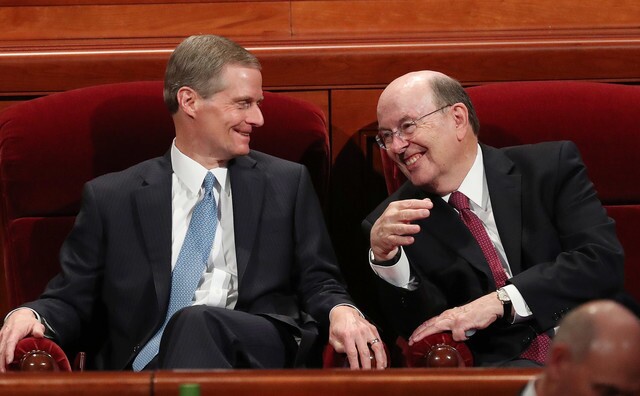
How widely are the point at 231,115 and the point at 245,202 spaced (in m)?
0.16

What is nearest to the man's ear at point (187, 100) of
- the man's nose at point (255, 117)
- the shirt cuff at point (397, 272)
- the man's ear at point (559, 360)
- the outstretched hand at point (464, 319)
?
the man's nose at point (255, 117)

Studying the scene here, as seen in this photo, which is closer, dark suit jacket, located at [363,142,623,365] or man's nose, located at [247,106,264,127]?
dark suit jacket, located at [363,142,623,365]

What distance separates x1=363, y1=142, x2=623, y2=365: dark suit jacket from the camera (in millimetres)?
1738

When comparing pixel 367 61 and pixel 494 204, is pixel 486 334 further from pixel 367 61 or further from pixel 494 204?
pixel 367 61

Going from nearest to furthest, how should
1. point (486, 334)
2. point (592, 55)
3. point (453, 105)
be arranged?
1. point (486, 334)
2. point (453, 105)
3. point (592, 55)

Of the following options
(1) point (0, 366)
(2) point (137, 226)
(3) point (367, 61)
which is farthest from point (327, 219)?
(1) point (0, 366)

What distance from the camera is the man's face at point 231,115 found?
190 centimetres

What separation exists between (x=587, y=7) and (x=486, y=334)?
90cm

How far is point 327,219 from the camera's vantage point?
2.20m

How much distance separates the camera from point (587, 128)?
2.02m

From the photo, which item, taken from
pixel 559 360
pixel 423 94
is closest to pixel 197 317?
pixel 423 94

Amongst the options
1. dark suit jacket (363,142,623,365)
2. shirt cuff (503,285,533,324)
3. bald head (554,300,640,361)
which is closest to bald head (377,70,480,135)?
dark suit jacket (363,142,623,365)

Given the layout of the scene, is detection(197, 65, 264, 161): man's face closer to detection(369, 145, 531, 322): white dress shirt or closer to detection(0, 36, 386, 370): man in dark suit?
detection(0, 36, 386, 370): man in dark suit

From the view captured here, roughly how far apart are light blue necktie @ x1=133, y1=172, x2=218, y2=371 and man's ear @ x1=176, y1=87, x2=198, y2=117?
5.6 inches
